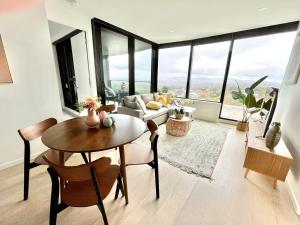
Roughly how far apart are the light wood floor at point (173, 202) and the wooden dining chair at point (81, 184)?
420 millimetres

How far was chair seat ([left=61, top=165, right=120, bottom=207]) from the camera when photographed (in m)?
0.98

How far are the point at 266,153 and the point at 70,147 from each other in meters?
2.24

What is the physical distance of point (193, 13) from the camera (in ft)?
8.28

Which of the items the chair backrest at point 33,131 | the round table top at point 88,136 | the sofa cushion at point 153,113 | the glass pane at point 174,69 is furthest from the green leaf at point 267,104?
the chair backrest at point 33,131

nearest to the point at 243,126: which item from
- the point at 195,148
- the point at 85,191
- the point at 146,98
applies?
the point at 195,148

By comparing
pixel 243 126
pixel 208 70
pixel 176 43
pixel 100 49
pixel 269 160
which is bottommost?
pixel 243 126

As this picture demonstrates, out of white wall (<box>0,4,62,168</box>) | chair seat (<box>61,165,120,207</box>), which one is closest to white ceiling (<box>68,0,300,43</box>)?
white wall (<box>0,4,62,168</box>)

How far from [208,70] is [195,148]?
276 cm

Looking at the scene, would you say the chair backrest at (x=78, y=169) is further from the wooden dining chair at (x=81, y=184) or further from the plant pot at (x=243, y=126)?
the plant pot at (x=243, y=126)

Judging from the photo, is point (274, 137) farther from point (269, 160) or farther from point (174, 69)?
point (174, 69)

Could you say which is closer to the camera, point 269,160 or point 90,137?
point 90,137

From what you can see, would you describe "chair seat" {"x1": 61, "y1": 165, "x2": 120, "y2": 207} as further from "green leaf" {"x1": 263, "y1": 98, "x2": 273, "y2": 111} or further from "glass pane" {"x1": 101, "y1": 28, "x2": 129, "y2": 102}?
"green leaf" {"x1": 263, "y1": 98, "x2": 273, "y2": 111}

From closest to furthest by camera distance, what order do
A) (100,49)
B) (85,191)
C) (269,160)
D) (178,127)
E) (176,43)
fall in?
(85,191) < (269,160) < (178,127) < (100,49) < (176,43)

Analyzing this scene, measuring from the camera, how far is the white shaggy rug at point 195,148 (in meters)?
2.10
